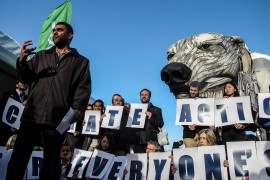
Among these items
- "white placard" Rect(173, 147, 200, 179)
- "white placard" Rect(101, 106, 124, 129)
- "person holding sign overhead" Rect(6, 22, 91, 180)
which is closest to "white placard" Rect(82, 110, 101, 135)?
"white placard" Rect(101, 106, 124, 129)

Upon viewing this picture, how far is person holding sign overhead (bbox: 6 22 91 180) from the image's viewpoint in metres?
3.03

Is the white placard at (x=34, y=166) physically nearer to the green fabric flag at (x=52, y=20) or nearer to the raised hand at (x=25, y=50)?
the raised hand at (x=25, y=50)

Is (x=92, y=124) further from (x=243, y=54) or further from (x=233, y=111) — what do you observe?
(x=243, y=54)

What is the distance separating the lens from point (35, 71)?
11.0ft

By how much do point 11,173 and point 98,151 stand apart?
3.43m

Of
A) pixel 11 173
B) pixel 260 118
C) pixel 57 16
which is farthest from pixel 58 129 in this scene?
pixel 57 16

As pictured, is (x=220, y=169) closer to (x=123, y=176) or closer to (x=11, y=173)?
(x=123, y=176)

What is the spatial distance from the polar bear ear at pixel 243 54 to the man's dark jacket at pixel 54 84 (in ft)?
16.8

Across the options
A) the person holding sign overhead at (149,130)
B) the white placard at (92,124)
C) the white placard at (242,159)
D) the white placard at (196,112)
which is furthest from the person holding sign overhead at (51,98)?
the white placard at (92,124)

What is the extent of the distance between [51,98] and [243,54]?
5.82m

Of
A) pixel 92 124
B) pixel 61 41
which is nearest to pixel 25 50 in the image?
pixel 61 41

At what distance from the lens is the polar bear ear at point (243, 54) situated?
7.62 meters

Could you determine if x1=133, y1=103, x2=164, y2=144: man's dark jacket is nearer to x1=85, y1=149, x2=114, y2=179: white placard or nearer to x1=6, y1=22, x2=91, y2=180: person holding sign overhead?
x1=85, y1=149, x2=114, y2=179: white placard

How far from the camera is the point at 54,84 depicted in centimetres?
325
